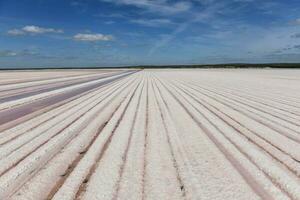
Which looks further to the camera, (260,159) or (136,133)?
(136,133)

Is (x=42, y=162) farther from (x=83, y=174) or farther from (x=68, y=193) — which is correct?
(x=68, y=193)

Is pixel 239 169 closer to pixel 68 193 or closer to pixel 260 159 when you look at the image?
pixel 260 159

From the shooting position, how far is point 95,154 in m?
4.02

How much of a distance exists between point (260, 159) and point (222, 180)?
0.88 metres

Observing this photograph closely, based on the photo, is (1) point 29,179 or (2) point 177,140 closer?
(1) point 29,179

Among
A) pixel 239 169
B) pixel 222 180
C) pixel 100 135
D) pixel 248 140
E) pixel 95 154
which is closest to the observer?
pixel 222 180

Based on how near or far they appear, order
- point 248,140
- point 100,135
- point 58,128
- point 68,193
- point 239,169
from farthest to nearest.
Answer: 1. point 58,128
2. point 100,135
3. point 248,140
4. point 239,169
5. point 68,193

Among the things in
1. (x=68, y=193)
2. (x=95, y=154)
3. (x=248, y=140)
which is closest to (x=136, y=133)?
(x=95, y=154)

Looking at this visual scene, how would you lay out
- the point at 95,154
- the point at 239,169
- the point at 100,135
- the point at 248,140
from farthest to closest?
the point at 100,135 → the point at 248,140 → the point at 95,154 → the point at 239,169

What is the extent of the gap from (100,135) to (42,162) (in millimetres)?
1507

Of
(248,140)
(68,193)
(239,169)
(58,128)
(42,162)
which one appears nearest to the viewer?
(68,193)

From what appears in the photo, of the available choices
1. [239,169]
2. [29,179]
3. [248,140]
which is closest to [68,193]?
[29,179]

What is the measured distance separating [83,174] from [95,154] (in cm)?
74

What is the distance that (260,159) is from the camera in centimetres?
375
